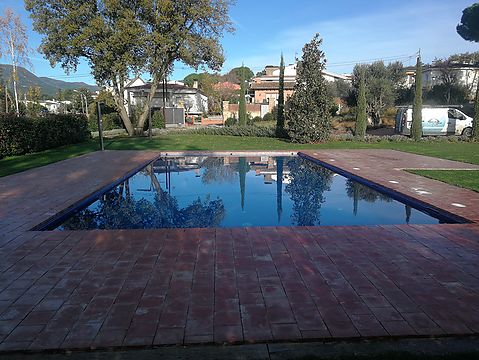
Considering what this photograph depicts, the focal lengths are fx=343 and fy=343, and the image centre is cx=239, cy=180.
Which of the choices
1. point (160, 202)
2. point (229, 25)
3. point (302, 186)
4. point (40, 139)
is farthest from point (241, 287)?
point (229, 25)

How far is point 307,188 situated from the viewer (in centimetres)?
967

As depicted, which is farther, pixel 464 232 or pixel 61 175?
pixel 61 175

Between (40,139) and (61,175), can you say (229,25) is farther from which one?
(61,175)

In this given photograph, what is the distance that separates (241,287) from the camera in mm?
3326

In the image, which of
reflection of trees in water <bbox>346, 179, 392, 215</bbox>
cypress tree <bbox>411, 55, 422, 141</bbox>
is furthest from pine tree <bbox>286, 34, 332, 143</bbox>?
reflection of trees in water <bbox>346, 179, 392, 215</bbox>

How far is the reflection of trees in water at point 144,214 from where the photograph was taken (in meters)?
6.40

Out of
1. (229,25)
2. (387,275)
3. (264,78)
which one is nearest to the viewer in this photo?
(387,275)

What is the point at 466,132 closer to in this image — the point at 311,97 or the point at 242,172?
the point at 311,97

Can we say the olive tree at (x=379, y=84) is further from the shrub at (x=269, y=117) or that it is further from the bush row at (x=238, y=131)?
the bush row at (x=238, y=131)

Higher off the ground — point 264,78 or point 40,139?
point 264,78

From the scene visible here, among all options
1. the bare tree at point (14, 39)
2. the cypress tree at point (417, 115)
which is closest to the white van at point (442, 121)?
the cypress tree at point (417, 115)

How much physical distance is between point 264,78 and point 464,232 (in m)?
54.5

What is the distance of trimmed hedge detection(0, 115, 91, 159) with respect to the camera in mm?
13586

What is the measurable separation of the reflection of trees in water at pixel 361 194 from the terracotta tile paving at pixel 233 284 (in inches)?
101
